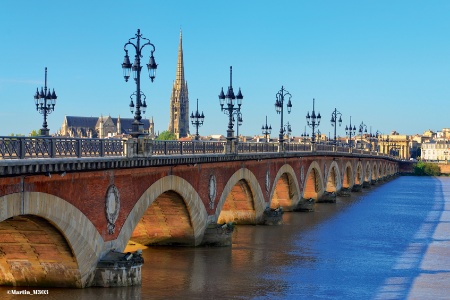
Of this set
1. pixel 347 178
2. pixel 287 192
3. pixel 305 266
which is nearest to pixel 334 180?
pixel 347 178

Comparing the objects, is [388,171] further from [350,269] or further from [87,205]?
[87,205]

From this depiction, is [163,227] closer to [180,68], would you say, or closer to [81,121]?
[81,121]

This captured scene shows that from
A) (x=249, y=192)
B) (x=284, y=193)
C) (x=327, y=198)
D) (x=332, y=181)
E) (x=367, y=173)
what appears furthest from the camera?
(x=367, y=173)

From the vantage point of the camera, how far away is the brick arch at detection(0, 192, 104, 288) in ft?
69.9

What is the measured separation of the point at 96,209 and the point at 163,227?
1212 centimetres

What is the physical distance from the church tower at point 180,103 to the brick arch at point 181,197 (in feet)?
467

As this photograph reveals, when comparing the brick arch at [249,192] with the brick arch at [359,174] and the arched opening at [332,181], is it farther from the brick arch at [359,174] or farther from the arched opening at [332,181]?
the brick arch at [359,174]

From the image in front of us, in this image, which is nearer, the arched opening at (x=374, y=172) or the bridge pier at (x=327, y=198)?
the bridge pier at (x=327, y=198)

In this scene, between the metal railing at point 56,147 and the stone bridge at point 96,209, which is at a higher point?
the metal railing at point 56,147

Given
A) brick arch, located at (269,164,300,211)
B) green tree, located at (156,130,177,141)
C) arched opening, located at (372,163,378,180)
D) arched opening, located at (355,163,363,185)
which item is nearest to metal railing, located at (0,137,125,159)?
brick arch, located at (269,164,300,211)

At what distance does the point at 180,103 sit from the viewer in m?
184

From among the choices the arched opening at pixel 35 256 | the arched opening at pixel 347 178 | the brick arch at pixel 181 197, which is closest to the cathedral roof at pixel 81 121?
the arched opening at pixel 347 178

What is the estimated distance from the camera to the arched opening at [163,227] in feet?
120

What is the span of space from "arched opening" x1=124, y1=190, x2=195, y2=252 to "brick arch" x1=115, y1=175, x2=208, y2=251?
346 millimetres
